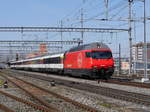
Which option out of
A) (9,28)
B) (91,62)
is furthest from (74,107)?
(9,28)

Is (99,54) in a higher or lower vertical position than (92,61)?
higher

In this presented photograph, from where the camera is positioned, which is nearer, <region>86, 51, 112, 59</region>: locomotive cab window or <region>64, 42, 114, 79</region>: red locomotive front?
<region>64, 42, 114, 79</region>: red locomotive front

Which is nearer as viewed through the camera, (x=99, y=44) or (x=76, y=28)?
(x=99, y=44)

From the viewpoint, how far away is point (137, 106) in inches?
462

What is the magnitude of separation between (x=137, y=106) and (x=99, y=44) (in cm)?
1482

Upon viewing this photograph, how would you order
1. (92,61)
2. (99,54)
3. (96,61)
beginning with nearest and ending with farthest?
(92,61), (96,61), (99,54)

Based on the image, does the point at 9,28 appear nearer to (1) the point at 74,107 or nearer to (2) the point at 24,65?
(2) the point at 24,65

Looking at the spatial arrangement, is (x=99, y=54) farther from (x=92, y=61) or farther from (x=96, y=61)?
(x=92, y=61)

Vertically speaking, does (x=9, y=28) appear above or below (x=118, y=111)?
above

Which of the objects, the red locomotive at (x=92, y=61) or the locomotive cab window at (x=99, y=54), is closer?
the red locomotive at (x=92, y=61)

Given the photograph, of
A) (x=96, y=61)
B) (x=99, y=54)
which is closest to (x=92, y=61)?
(x=96, y=61)

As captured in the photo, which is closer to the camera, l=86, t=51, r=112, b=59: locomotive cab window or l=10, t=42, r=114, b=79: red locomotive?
l=10, t=42, r=114, b=79: red locomotive

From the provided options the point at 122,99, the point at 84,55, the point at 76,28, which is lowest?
the point at 122,99

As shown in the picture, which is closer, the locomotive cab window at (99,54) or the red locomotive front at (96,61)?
the red locomotive front at (96,61)
